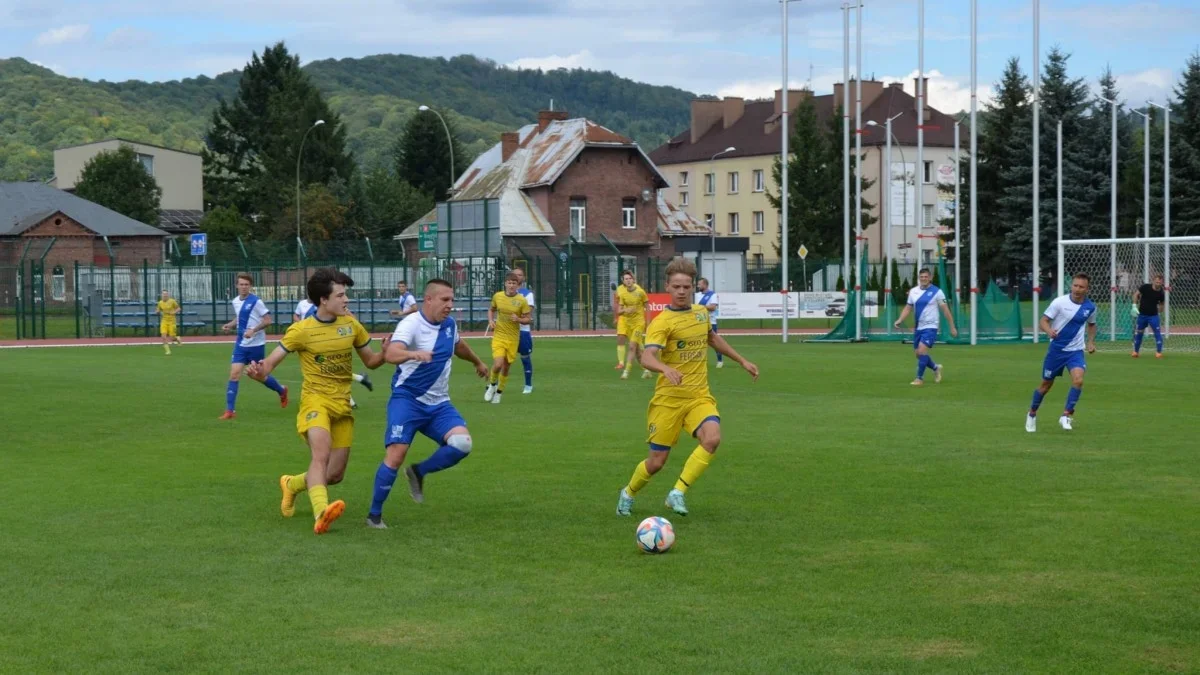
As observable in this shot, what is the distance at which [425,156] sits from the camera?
105000 mm

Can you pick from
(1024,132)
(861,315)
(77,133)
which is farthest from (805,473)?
(77,133)

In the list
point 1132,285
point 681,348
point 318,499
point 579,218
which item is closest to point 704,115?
point 579,218

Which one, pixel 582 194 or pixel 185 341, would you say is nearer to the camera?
pixel 185 341

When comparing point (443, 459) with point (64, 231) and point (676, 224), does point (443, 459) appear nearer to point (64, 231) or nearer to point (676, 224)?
point (64, 231)

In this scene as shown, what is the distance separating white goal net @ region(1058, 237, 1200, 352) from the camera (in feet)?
135

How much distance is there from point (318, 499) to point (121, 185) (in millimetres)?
82715

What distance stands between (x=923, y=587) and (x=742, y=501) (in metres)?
3.45

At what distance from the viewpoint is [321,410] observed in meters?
10.7

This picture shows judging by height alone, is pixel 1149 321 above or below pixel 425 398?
below

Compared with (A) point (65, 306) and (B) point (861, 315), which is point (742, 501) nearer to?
(B) point (861, 315)

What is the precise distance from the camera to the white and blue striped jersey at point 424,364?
1064cm

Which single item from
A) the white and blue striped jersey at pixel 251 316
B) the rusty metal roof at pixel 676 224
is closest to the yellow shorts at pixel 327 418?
the white and blue striped jersey at pixel 251 316

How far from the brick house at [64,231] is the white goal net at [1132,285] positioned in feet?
136

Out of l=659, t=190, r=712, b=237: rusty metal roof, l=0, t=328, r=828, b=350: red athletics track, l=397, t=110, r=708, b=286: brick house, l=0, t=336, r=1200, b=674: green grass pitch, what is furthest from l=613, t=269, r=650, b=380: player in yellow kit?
l=659, t=190, r=712, b=237: rusty metal roof
